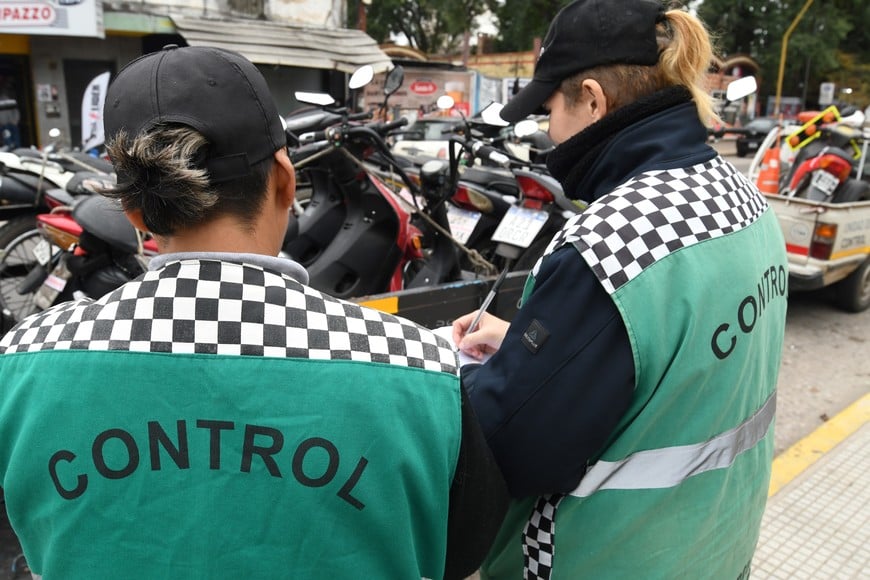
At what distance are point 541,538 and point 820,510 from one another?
2.54 meters

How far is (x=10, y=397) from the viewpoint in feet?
3.23

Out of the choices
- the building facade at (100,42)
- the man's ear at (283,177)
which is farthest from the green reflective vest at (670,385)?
the building facade at (100,42)

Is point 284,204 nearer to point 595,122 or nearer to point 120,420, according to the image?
point 120,420

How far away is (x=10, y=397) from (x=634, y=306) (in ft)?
3.11

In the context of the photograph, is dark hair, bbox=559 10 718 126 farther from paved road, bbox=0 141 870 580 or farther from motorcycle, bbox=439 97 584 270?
paved road, bbox=0 141 870 580

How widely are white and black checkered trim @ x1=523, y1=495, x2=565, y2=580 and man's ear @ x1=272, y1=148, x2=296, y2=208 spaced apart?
0.73 metres

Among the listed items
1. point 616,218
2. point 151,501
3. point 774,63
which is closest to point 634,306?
point 616,218

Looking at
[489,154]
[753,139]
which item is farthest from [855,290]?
[753,139]

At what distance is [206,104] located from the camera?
3.25ft

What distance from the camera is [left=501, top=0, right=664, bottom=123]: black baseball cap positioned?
4.55ft

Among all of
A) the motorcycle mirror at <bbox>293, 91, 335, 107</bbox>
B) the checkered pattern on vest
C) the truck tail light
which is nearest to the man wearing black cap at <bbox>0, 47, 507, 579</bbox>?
the checkered pattern on vest

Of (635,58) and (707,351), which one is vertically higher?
(635,58)

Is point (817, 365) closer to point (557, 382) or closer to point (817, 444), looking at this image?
point (817, 444)

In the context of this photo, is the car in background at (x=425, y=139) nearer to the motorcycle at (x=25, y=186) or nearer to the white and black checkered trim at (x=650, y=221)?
the motorcycle at (x=25, y=186)
